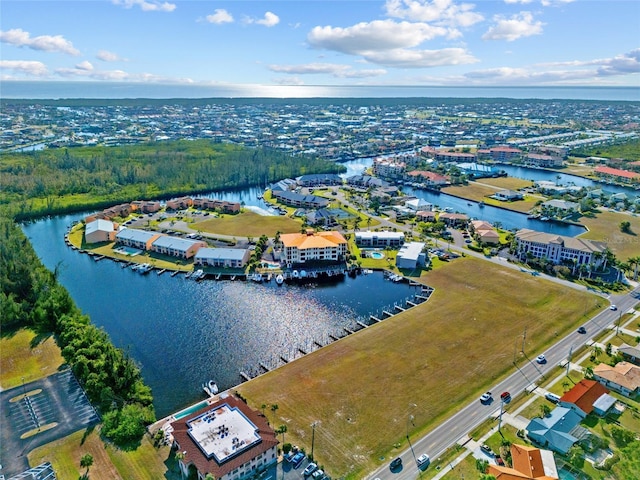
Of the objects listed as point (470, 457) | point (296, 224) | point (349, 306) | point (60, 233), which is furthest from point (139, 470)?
point (60, 233)

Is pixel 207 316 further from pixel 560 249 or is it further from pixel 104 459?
pixel 560 249

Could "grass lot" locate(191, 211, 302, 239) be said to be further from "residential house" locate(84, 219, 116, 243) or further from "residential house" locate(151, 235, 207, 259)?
"residential house" locate(84, 219, 116, 243)

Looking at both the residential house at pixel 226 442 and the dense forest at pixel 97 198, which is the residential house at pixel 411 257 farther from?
the dense forest at pixel 97 198

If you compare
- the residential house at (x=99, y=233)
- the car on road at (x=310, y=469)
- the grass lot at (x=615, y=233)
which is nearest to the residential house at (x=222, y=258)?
the residential house at (x=99, y=233)

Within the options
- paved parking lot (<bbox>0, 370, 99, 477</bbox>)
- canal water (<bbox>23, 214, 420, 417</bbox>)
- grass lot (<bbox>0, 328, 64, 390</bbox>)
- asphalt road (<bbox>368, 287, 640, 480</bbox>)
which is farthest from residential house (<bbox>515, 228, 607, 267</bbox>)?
grass lot (<bbox>0, 328, 64, 390</bbox>)

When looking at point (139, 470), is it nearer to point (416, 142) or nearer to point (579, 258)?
point (579, 258)

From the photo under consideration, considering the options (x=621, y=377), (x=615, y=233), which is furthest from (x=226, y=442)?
(x=615, y=233)
